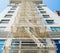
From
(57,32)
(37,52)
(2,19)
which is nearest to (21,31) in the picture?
(37,52)

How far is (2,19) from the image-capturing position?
22.1m

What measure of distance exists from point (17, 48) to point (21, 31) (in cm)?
291

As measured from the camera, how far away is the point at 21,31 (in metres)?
12.4

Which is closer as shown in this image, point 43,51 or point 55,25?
point 43,51

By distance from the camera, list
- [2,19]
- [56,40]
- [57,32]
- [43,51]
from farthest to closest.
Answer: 1. [2,19]
2. [57,32]
3. [56,40]
4. [43,51]

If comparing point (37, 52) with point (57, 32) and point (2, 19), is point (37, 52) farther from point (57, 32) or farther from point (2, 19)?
point (2, 19)

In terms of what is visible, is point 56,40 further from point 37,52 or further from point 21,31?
point 37,52

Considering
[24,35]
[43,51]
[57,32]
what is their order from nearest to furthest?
[43,51] < [24,35] < [57,32]

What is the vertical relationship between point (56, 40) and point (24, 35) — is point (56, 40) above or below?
below

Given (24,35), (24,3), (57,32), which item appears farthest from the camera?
(24,3)

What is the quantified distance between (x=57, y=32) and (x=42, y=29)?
2.85 metres

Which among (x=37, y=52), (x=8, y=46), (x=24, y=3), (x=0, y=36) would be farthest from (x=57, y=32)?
(x=24, y=3)

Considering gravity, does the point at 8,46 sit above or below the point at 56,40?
above

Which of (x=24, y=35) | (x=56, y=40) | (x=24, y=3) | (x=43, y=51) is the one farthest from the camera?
(x=24, y=3)
